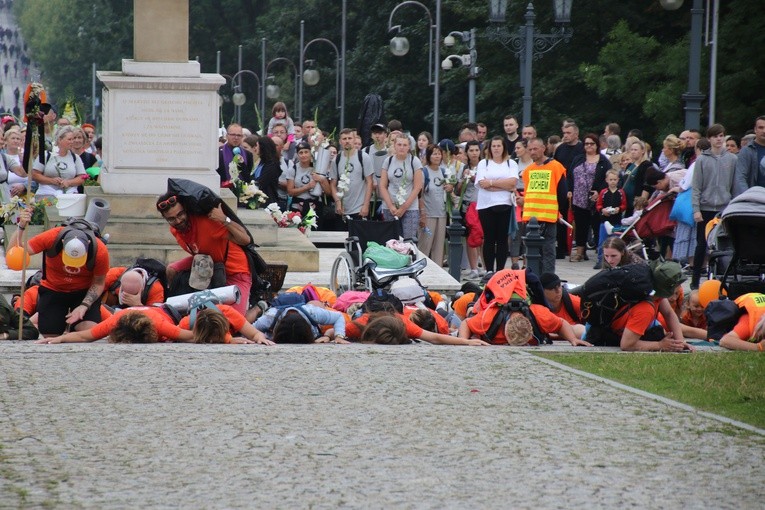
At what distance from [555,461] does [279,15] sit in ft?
208

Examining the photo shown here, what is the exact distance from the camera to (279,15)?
69.1 meters

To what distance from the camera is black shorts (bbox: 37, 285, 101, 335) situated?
12.2 metres

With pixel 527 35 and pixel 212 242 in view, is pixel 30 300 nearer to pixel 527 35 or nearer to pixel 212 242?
pixel 212 242

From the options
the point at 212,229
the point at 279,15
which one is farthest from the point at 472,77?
the point at 279,15

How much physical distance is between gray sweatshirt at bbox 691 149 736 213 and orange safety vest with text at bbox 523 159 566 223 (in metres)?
1.77

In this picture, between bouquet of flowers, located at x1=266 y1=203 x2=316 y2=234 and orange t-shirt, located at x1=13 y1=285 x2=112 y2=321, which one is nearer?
orange t-shirt, located at x1=13 y1=285 x2=112 y2=321

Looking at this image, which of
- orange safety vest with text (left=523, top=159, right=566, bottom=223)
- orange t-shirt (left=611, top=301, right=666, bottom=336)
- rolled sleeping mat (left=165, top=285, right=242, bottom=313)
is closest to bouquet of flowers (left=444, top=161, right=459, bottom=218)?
orange safety vest with text (left=523, top=159, right=566, bottom=223)

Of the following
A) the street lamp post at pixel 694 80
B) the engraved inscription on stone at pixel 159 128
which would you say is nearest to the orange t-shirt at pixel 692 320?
the engraved inscription on stone at pixel 159 128

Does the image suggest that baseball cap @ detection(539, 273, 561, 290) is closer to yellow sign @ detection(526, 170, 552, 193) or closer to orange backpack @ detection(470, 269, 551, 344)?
orange backpack @ detection(470, 269, 551, 344)

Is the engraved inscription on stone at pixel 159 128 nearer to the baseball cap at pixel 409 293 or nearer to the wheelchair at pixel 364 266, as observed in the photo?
the wheelchair at pixel 364 266

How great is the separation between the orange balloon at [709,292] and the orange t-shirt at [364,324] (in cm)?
287

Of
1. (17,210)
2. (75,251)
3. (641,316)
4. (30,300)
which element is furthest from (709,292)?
(17,210)

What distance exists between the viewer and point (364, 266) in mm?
14328

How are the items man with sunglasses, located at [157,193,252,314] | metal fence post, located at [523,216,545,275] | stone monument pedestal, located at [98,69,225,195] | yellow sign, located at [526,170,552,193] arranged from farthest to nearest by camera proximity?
yellow sign, located at [526,170,552,193] → stone monument pedestal, located at [98,69,225,195] → metal fence post, located at [523,216,545,275] → man with sunglasses, located at [157,193,252,314]
